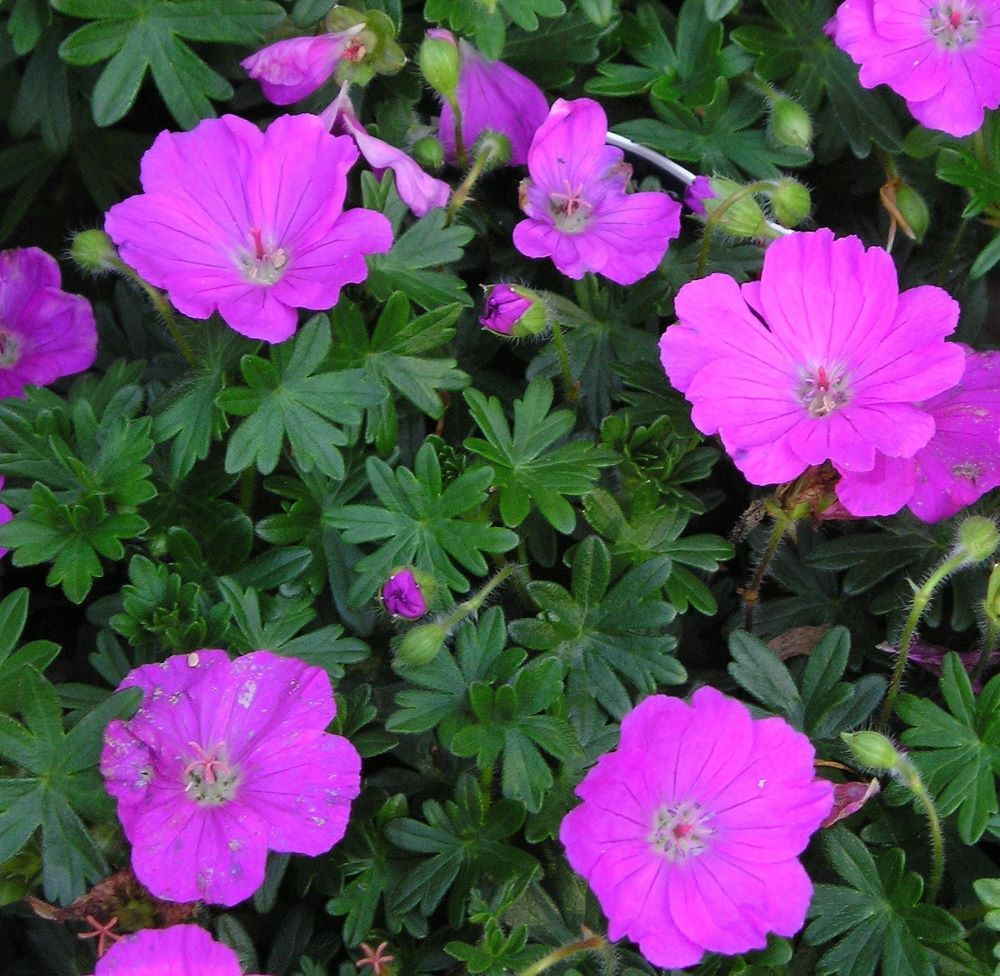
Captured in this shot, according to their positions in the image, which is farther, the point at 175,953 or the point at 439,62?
the point at 439,62

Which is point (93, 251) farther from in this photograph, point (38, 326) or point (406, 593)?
point (406, 593)

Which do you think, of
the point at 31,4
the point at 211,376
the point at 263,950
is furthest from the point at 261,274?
the point at 263,950

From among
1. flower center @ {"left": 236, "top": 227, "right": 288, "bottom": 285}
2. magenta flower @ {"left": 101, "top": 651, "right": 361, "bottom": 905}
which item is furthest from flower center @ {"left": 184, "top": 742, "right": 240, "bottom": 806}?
flower center @ {"left": 236, "top": 227, "right": 288, "bottom": 285}

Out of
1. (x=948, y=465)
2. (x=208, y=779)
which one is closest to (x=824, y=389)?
(x=948, y=465)

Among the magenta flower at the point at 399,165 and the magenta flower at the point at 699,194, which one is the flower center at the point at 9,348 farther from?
the magenta flower at the point at 699,194

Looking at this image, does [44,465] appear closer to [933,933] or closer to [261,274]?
[261,274]

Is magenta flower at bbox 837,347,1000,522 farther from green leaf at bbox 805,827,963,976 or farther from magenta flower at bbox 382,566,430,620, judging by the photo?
magenta flower at bbox 382,566,430,620
